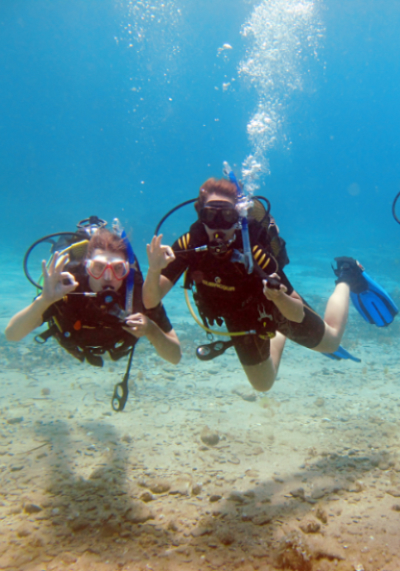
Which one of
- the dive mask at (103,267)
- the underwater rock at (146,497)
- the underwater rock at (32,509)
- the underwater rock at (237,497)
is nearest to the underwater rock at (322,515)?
the underwater rock at (237,497)

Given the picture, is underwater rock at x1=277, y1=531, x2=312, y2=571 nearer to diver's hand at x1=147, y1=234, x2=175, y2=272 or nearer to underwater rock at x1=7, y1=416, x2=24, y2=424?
diver's hand at x1=147, y1=234, x2=175, y2=272

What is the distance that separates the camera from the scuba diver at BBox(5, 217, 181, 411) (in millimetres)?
3414

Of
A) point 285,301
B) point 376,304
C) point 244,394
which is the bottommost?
point 244,394

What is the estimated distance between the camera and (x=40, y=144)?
105 metres

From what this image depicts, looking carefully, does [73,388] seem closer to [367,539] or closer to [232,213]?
[232,213]

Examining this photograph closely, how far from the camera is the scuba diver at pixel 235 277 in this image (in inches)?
132

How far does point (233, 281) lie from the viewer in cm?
360

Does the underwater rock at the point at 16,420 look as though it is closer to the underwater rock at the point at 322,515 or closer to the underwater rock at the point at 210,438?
the underwater rock at the point at 210,438

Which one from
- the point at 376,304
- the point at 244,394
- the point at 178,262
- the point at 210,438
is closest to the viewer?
the point at 178,262

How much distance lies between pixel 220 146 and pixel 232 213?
13469cm

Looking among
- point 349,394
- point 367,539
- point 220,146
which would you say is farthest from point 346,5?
point 220,146

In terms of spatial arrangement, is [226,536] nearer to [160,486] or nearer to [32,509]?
[160,486]

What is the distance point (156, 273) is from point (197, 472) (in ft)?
8.23

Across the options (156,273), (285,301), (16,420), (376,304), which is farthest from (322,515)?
(16,420)
